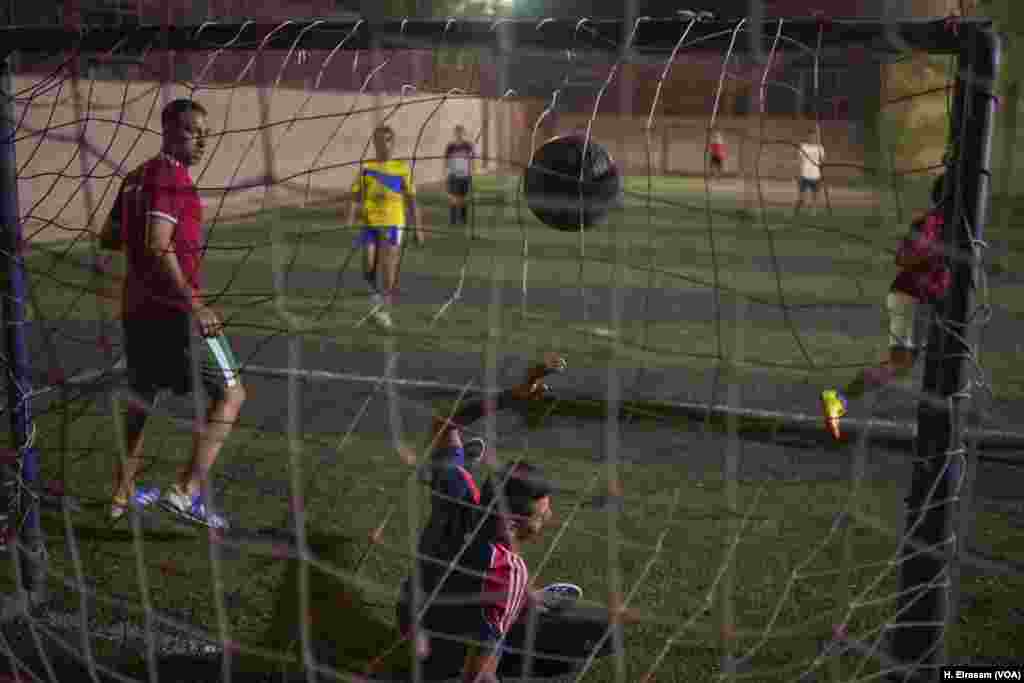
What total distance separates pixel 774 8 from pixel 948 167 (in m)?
1.08

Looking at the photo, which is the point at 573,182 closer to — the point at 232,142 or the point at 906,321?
the point at 906,321

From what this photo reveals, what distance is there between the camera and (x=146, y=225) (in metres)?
3.61

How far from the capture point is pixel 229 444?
464 cm

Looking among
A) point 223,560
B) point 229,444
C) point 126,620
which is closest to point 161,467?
point 229,444

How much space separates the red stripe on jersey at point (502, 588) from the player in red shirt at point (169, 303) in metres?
1.37

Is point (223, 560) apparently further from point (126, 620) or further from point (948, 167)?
point (948, 167)

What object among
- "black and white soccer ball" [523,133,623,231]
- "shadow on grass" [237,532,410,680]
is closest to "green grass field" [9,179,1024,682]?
"shadow on grass" [237,532,410,680]

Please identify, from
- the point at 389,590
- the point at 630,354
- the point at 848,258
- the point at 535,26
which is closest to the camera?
the point at 535,26

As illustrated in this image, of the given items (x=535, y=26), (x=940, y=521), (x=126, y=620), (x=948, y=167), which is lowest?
(x=126, y=620)

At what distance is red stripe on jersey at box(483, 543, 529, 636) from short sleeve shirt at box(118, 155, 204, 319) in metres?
1.62

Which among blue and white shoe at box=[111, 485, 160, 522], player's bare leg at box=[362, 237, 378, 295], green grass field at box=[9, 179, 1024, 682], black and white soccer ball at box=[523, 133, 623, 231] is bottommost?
green grass field at box=[9, 179, 1024, 682]

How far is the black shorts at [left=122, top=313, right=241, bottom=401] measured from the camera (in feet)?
12.2

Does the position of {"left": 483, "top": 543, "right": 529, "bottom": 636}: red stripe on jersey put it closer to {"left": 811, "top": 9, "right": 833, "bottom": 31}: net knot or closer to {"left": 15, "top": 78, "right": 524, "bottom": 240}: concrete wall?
{"left": 15, "top": 78, "right": 524, "bottom": 240}: concrete wall

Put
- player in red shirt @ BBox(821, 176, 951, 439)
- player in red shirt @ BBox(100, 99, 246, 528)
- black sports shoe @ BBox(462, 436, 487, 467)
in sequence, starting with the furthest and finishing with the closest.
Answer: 1. player in red shirt @ BBox(821, 176, 951, 439)
2. player in red shirt @ BBox(100, 99, 246, 528)
3. black sports shoe @ BBox(462, 436, 487, 467)
